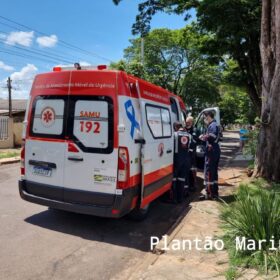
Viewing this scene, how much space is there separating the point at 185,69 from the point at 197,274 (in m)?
32.6

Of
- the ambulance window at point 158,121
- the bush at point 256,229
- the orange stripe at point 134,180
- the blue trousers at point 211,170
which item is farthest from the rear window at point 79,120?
the blue trousers at point 211,170

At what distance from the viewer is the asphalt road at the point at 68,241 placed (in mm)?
4078

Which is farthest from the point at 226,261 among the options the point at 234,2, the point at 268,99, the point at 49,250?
the point at 234,2

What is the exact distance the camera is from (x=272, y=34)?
8.55 metres

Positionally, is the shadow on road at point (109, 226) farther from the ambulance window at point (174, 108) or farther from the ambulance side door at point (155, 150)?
the ambulance window at point (174, 108)

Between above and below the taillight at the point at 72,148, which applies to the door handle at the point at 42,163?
below

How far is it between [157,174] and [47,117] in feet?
7.05

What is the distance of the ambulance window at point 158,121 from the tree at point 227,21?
748cm

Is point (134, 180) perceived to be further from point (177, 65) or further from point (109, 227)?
point (177, 65)

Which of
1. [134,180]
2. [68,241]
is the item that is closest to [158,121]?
[134,180]

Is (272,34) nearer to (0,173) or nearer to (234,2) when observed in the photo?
(234,2)

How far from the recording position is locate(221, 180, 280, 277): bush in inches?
151

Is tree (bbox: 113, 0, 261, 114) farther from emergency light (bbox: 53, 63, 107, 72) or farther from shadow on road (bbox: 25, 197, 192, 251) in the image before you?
shadow on road (bbox: 25, 197, 192, 251)

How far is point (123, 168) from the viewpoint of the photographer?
4.90m
